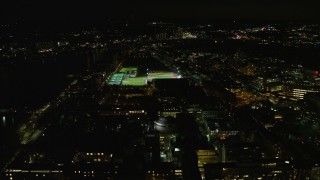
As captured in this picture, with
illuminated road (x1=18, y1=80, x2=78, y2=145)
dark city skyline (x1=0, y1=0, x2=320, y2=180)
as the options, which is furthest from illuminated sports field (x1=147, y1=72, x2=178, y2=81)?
illuminated road (x1=18, y1=80, x2=78, y2=145)

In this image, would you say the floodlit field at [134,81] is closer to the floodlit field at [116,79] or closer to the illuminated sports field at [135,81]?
the illuminated sports field at [135,81]

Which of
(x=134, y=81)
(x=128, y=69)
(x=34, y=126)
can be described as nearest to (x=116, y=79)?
(x=134, y=81)

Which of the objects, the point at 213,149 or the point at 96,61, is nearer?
the point at 213,149

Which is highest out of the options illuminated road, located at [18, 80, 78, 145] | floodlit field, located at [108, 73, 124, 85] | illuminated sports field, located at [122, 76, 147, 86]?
illuminated road, located at [18, 80, 78, 145]

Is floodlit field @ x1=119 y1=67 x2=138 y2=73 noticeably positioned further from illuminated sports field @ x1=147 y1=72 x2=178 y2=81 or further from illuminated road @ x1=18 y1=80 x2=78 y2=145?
illuminated road @ x1=18 y1=80 x2=78 y2=145

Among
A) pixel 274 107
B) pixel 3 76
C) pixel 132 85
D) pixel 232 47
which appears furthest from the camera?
pixel 232 47

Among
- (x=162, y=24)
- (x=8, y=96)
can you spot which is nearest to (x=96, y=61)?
(x=8, y=96)

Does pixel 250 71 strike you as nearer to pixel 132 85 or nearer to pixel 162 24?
pixel 132 85

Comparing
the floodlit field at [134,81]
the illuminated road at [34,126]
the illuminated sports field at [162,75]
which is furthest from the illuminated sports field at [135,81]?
the illuminated road at [34,126]
